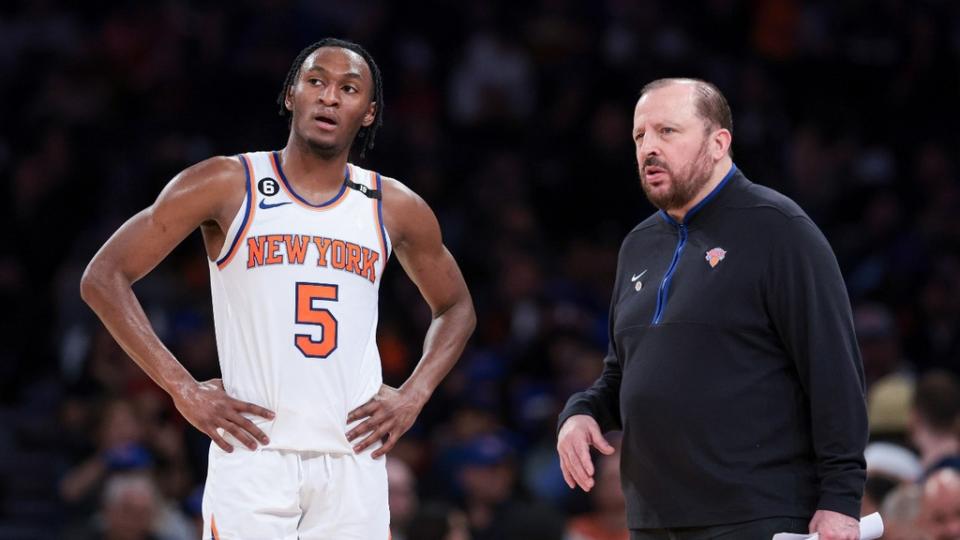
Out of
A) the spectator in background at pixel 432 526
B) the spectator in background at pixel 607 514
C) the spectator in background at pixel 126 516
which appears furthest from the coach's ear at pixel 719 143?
the spectator in background at pixel 126 516

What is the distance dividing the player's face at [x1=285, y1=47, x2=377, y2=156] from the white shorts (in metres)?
1.06

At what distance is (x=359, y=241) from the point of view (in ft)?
16.1

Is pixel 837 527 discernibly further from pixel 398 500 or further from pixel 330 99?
pixel 398 500

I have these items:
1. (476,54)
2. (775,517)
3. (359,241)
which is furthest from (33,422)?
(775,517)

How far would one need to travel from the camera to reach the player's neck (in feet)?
16.2

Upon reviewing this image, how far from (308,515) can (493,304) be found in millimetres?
6218

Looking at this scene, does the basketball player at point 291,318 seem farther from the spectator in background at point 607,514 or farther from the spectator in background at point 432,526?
the spectator in background at point 607,514

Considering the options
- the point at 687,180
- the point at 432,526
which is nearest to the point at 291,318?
the point at 687,180

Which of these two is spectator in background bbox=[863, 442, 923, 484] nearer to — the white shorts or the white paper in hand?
the white paper in hand

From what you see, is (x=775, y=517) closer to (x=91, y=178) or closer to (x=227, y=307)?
(x=227, y=307)

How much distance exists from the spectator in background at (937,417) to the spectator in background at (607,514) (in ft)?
5.14

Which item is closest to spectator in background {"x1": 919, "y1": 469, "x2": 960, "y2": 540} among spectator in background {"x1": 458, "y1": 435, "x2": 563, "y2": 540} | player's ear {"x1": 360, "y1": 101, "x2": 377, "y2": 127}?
spectator in background {"x1": 458, "y1": 435, "x2": 563, "y2": 540}

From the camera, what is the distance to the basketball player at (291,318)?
4.66 m

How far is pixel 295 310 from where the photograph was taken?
4.76m
